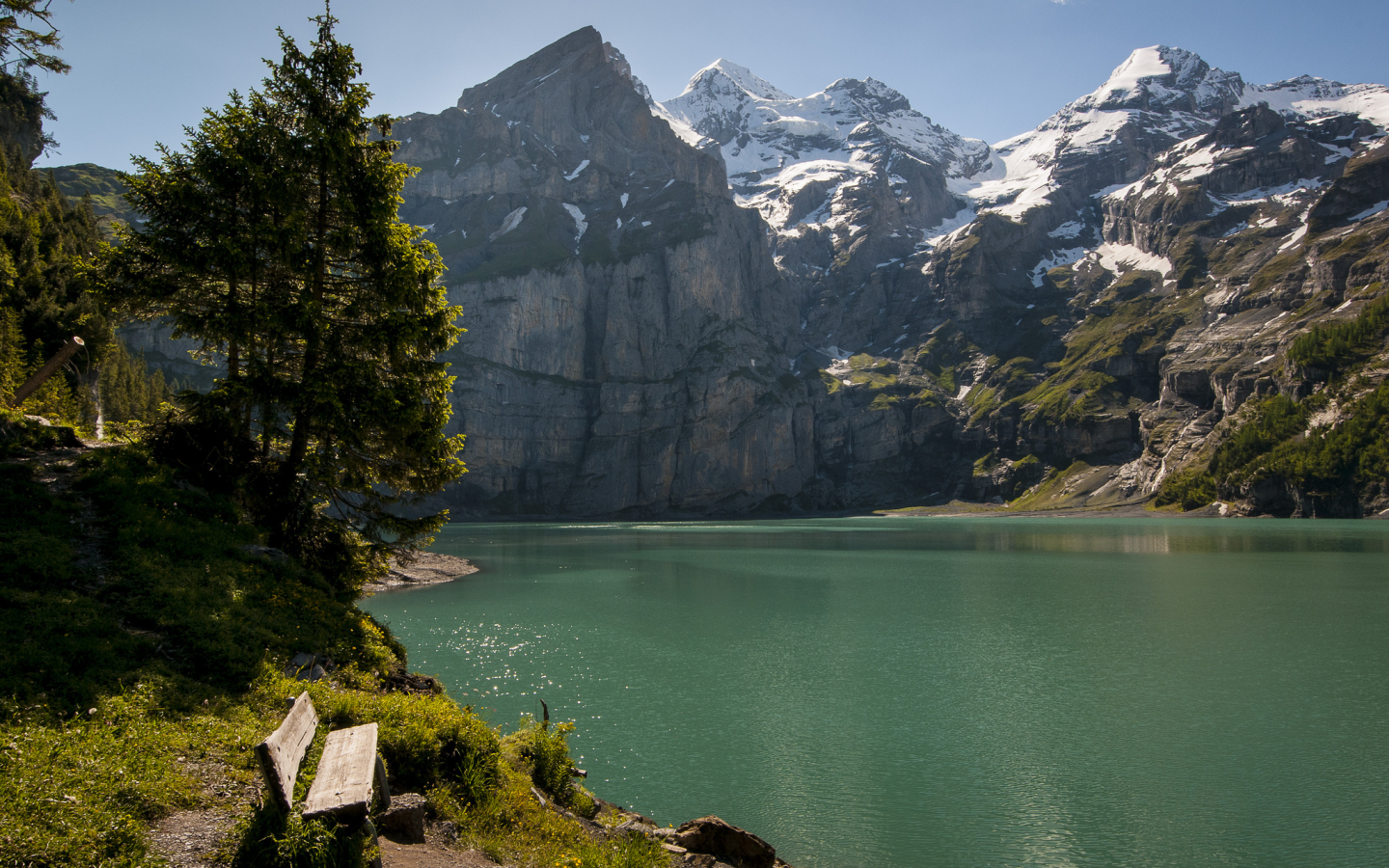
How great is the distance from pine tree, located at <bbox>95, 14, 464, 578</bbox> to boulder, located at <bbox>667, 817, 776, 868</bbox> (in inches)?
446

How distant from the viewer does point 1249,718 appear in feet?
82.6

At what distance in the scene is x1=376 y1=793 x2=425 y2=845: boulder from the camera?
891 cm

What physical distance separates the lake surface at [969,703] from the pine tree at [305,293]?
1141 centimetres

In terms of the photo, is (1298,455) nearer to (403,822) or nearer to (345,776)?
(403,822)

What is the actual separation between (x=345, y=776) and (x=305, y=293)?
50.6 feet

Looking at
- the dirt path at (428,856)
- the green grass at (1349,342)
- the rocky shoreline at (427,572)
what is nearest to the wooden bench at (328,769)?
the dirt path at (428,856)

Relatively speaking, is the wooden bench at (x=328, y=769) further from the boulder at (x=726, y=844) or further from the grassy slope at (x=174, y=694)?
the boulder at (x=726, y=844)

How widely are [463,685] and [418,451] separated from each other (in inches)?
589

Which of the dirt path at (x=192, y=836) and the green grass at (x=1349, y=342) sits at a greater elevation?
the green grass at (x=1349, y=342)

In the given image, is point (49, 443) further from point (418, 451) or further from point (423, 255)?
point (423, 255)

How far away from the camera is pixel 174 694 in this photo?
1004cm

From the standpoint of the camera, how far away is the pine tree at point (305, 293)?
18.2 metres

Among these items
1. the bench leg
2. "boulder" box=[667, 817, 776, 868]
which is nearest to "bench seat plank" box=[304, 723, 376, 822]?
the bench leg

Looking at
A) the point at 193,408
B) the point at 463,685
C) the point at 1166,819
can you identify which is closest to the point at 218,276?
the point at 193,408
